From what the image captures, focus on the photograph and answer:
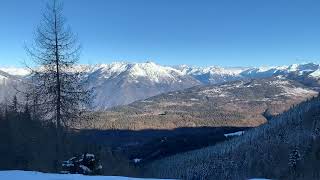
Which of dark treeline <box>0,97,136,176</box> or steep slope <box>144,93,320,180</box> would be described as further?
steep slope <box>144,93,320,180</box>

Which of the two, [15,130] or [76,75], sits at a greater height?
[76,75]

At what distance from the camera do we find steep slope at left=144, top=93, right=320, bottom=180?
5438 inches

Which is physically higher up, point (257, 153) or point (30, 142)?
point (30, 142)

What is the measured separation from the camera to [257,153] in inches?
6004

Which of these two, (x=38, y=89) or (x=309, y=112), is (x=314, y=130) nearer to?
(x=309, y=112)

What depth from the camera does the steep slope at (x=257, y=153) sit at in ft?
453

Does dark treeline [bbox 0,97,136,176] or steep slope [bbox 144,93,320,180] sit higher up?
dark treeline [bbox 0,97,136,176]

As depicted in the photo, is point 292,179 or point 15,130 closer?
point 292,179

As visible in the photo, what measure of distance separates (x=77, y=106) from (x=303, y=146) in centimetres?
11831

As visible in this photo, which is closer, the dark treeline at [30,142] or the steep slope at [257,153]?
the dark treeline at [30,142]

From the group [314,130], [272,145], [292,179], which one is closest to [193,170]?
[272,145]

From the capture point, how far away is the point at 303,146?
135500 millimetres

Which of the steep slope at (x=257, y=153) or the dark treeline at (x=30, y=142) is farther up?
the dark treeline at (x=30, y=142)

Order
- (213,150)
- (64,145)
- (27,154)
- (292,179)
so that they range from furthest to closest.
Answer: (213,150), (64,145), (27,154), (292,179)
